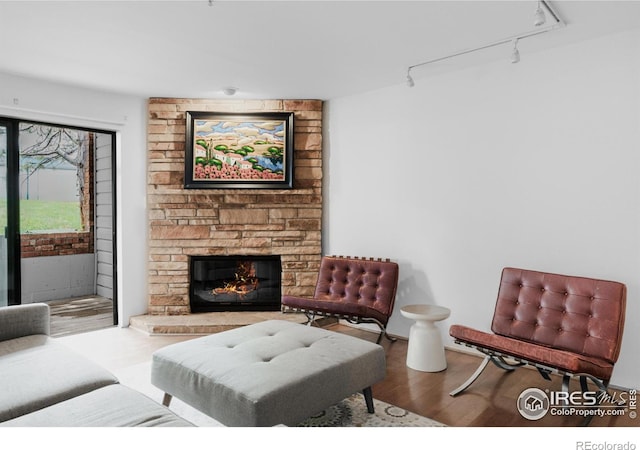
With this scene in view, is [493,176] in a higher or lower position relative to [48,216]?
higher

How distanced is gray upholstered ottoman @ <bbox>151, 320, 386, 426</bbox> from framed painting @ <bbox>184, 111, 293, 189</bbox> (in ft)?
6.89

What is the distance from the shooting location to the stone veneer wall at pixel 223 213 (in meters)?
4.38

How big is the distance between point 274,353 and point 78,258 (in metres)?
3.92

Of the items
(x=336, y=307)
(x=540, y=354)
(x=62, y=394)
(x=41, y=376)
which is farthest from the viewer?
(x=336, y=307)

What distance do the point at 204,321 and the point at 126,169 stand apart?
1.70 meters

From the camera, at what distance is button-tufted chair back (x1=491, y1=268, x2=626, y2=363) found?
252 centimetres

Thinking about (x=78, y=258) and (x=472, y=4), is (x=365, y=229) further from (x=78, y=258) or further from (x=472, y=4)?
(x=78, y=258)

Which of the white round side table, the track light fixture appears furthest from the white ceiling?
the white round side table

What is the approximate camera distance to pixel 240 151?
4.37m

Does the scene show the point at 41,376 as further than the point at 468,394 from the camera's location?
No

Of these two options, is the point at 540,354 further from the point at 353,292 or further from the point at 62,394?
the point at 62,394

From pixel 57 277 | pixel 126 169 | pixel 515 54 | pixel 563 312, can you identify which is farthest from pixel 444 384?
pixel 57 277
